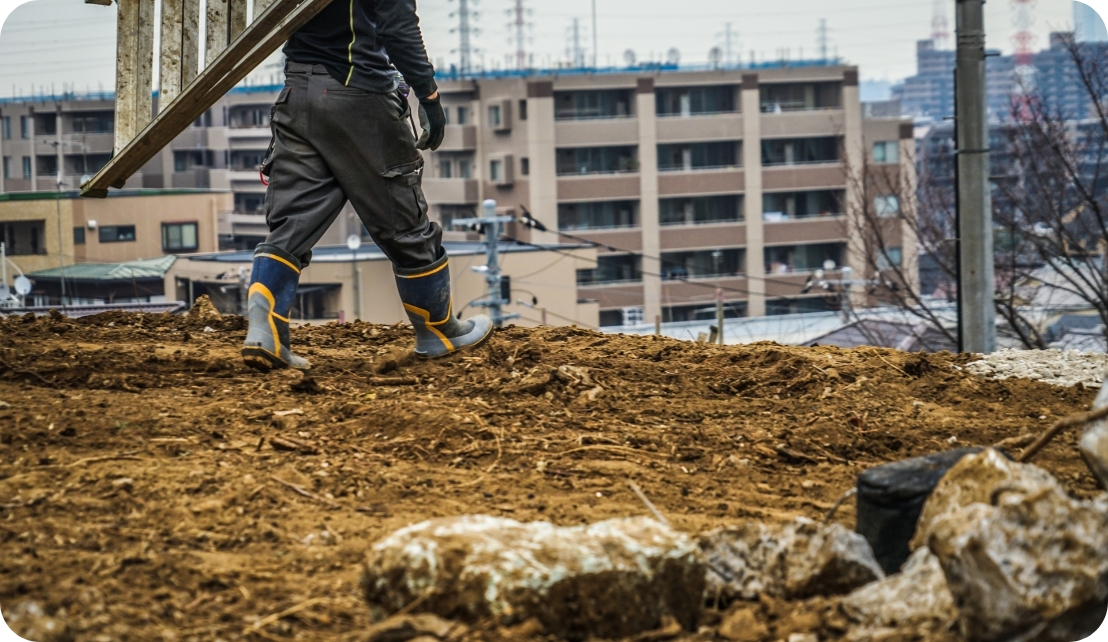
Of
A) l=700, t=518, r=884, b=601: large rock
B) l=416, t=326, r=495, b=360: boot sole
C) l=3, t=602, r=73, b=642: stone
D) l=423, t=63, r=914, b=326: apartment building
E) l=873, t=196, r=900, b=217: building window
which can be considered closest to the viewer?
l=3, t=602, r=73, b=642: stone

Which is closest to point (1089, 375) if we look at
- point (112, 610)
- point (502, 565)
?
point (502, 565)

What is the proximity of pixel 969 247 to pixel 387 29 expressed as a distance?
20.7 feet

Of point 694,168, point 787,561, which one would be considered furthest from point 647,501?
point 694,168

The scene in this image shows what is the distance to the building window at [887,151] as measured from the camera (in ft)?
208

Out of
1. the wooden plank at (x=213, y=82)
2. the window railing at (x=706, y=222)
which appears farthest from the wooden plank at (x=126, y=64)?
the window railing at (x=706, y=222)

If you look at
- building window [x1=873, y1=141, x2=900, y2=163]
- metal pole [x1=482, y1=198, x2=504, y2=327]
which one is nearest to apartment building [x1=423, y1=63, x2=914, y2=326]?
building window [x1=873, y1=141, x2=900, y2=163]

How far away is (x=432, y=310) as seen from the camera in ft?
17.9

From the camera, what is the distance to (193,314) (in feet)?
22.5

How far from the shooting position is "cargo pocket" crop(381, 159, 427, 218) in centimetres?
521

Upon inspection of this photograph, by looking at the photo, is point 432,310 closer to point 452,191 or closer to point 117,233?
point 117,233

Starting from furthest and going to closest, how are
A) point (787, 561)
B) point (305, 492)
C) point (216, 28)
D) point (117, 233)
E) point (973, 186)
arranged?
point (117, 233) → point (973, 186) → point (216, 28) → point (305, 492) → point (787, 561)

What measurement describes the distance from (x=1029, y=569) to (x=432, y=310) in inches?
132

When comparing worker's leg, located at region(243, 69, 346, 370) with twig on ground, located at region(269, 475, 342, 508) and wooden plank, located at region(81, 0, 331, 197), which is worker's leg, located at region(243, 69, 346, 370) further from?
twig on ground, located at region(269, 475, 342, 508)

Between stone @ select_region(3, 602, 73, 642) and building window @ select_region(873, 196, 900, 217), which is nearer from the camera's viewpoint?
stone @ select_region(3, 602, 73, 642)
